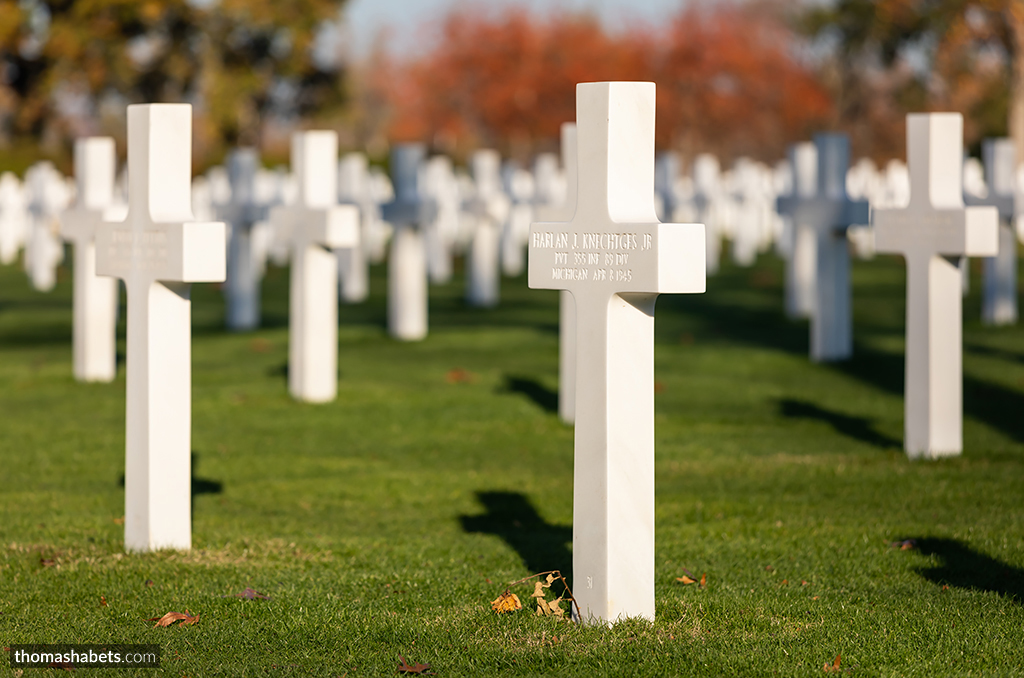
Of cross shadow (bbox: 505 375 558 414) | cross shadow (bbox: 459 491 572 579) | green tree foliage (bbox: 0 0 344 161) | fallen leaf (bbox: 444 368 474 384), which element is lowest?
cross shadow (bbox: 459 491 572 579)

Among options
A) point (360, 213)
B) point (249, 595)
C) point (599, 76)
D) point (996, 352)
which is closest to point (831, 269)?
point (996, 352)

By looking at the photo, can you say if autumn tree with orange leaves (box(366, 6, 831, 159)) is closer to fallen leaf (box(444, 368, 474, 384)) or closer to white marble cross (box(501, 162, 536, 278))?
white marble cross (box(501, 162, 536, 278))

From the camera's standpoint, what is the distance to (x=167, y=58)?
108ft

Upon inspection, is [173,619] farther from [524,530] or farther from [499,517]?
[499,517]

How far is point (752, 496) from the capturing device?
734 centimetres

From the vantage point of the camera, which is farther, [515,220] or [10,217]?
[10,217]

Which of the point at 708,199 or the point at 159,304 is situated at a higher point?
the point at 708,199

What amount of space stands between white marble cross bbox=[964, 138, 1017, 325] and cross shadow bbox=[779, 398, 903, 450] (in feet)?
10.8

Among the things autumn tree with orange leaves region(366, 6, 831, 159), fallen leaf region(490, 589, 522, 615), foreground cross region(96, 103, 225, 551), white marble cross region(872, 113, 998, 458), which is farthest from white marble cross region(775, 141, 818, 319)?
autumn tree with orange leaves region(366, 6, 831, 159)

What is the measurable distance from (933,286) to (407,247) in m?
6.96

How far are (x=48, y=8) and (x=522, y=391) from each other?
22838 mm

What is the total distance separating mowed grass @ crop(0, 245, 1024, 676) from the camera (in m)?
4.66

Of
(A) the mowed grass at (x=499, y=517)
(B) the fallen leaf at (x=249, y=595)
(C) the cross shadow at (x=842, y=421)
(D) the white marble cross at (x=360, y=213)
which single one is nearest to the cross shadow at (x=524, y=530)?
(A) the mowed grass at (x=499, y=517)

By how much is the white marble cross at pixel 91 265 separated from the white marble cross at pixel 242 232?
9.73 ft
